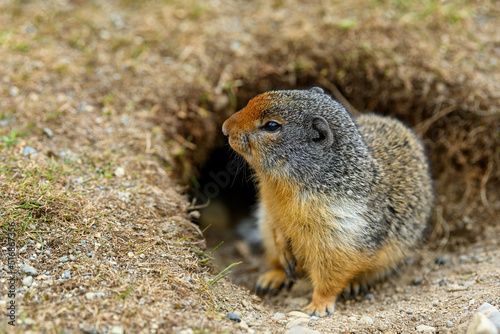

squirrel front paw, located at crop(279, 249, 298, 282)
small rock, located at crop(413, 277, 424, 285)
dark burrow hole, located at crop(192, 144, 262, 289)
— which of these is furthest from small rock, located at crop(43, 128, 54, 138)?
small rock, located at crop(413, 277, 424, 285)

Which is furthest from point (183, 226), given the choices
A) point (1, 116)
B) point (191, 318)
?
point (1, 116)

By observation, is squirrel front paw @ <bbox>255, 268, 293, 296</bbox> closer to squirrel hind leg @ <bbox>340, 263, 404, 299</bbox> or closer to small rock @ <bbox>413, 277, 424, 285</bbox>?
squirrel hind leg @ <bbox>340, 263, 404, 299</bbox>

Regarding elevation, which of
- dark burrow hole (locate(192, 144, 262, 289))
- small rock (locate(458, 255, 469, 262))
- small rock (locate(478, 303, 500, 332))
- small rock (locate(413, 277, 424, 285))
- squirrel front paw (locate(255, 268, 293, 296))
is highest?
small rock (locate(478, 303, 500, 332))

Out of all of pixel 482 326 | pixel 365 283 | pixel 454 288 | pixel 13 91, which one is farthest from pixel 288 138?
pixel 13 91

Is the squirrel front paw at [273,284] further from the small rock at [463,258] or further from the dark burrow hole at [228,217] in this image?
the small rock at [463,258]

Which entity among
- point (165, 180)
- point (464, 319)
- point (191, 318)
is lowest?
point (165, 180)

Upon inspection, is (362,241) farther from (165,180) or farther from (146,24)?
(146,24)
